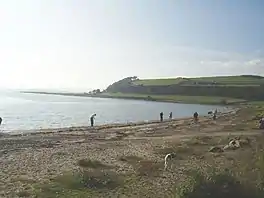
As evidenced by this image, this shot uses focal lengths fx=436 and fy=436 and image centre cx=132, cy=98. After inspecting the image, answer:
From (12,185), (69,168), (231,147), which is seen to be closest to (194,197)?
(12,185)

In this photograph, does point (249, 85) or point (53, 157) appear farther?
point (249, 85)

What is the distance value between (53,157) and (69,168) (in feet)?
16.4

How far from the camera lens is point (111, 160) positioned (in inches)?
993

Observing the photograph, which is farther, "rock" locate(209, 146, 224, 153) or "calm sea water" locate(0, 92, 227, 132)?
"calm sea water" locate(0, 92, 227, 132)

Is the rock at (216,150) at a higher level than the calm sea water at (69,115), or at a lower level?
higher

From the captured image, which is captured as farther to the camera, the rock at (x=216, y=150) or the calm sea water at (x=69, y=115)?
the calm sea water at (x=69, y=115)

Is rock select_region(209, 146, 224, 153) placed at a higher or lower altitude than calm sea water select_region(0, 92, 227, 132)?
higher

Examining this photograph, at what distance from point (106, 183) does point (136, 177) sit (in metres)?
2.13

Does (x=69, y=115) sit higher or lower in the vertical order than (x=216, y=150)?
lower

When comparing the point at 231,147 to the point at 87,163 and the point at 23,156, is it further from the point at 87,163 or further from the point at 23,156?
the point at 23,156

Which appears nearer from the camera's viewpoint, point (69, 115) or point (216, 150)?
point (216, 150)

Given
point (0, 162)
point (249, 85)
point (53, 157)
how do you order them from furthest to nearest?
1. point (249, 85)
2. point (53, 157)
3. point (0, 162)

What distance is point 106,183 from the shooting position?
17688 millimetres

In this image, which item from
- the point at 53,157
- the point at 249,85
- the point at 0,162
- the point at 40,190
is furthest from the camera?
the point at 249,85
